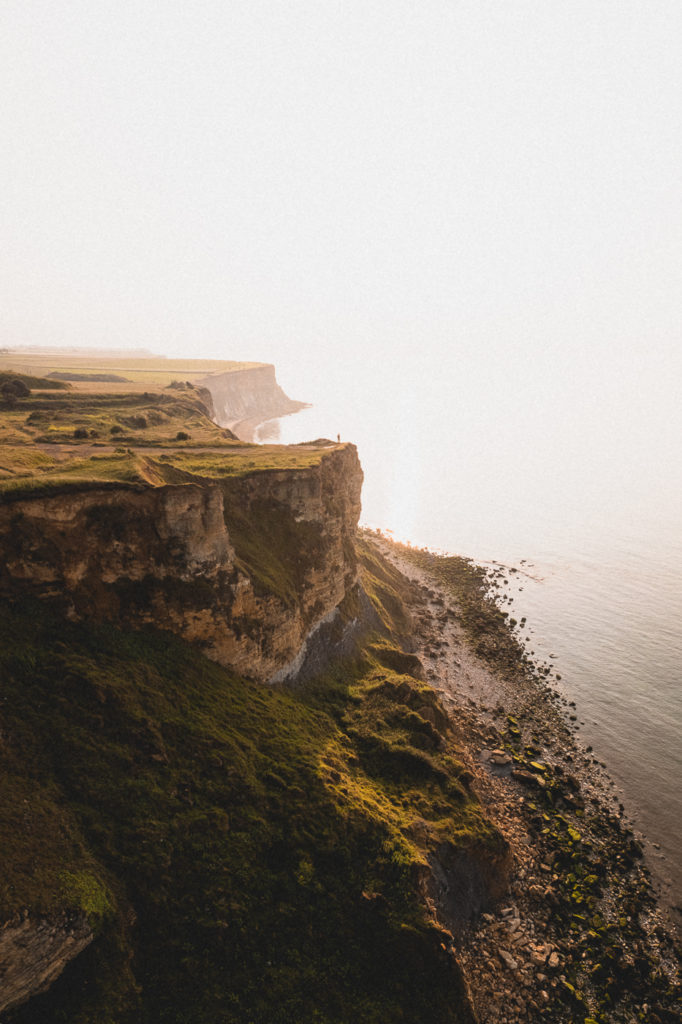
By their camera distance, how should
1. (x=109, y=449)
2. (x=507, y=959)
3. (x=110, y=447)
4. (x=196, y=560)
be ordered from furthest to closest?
(x=110, y=447), (x=109, y=449), (x=196, y=560), (x=507, y=959)

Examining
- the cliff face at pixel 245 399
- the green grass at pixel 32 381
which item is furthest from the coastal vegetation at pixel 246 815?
the cliff face at pixel 245 399

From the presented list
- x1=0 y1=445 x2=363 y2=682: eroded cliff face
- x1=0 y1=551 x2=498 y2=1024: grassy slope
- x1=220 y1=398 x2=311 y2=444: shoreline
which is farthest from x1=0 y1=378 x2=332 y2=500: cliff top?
x1=220 y1=398 x2=311 y2=444: shoreline

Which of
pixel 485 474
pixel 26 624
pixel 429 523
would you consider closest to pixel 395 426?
pixel 485 474

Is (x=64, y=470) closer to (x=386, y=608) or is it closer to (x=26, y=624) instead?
(x=26, y=624)

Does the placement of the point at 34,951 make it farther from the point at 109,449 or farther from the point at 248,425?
the point at 248,425

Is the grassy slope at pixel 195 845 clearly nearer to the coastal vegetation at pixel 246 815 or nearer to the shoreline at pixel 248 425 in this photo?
the coastal vegetation at pixel 246 815

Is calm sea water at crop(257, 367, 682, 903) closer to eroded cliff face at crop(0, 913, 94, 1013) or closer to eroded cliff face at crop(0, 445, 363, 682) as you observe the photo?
eroded cliff face at crop(0, 445, 363, 682)

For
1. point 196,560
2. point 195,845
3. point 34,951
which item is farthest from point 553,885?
point 196,560
